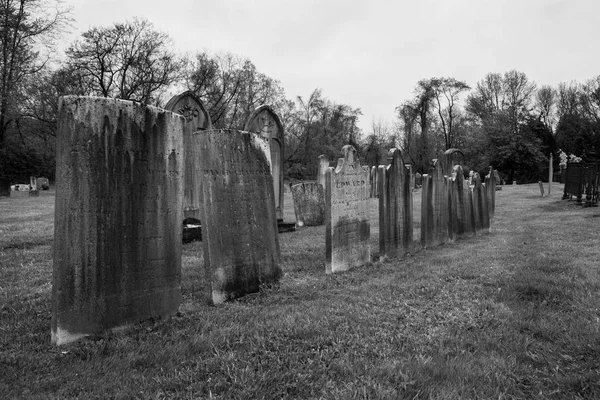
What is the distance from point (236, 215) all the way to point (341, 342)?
2.11m

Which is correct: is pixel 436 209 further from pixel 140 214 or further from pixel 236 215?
pixel 140 214

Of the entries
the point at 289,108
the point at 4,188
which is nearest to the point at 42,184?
the point at 4,188

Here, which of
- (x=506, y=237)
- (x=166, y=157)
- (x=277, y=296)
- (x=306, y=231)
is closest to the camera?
(x=166, y=157)

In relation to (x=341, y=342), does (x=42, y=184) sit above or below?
above

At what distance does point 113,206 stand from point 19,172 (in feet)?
131

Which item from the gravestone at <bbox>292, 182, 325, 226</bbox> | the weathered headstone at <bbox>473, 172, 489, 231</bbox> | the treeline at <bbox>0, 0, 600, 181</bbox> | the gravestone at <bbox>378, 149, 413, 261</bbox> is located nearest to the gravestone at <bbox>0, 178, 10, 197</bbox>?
the treeline at <bbox>0, 0, 600, 181</bbox>

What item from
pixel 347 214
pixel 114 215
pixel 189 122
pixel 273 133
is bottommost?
pixel 347 214

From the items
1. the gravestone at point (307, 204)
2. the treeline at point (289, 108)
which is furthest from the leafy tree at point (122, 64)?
the gravestone at point (307, 204)

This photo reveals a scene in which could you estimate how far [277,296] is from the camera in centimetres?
464

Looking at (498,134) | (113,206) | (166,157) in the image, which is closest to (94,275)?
(113,206)

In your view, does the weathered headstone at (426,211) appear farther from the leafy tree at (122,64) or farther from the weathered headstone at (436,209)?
the leafy tree at (122,64)

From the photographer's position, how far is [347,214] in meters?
6.43

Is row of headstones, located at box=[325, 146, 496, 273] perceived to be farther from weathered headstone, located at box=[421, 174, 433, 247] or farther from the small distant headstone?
the small distant headstone

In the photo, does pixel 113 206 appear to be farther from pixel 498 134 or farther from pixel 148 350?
pixel 498 134
